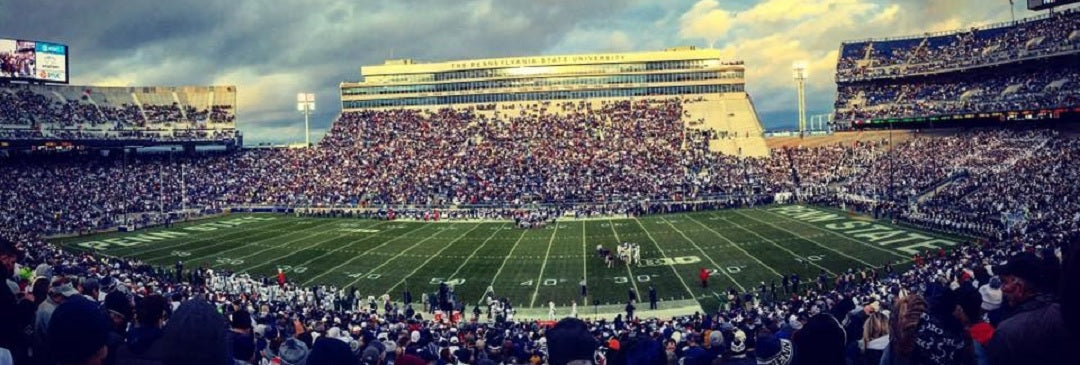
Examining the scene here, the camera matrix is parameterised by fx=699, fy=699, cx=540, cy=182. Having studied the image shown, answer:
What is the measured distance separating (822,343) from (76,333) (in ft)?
16.4

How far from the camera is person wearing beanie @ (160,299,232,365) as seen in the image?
4289 millimetres

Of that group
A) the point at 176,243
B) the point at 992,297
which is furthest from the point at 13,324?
the point at 176,243

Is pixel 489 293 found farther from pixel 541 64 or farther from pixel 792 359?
pixel 541 64

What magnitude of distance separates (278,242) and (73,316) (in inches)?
1645

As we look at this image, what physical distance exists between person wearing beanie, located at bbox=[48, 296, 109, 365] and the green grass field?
2256 centimetres

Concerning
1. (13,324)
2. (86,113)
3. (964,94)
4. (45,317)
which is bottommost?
(45,317)

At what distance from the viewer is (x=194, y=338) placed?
4.31 meters

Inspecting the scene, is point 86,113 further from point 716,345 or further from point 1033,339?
point 1033,339

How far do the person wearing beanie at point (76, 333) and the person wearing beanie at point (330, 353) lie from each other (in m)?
1.28

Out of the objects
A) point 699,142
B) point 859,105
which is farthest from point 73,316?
point 859,105

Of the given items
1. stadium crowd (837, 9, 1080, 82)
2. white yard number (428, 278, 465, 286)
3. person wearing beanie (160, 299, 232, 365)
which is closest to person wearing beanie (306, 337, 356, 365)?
person wearing beanie (160, 299, 232, 365)

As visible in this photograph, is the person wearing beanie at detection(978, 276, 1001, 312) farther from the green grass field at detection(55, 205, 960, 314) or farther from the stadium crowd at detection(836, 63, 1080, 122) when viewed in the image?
the stadium crowd at detection(836, 63, 1080, 122)

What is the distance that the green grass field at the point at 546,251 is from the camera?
29969 mm

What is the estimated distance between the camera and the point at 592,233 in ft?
147
